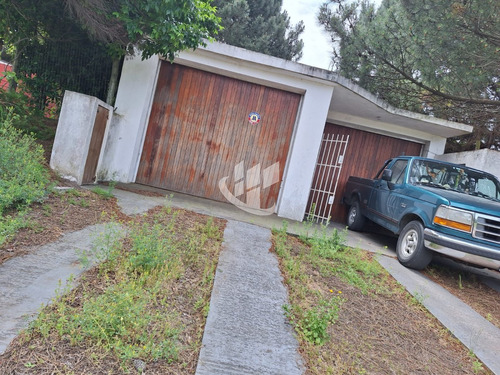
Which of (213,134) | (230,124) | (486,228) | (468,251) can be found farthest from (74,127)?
(486,228)

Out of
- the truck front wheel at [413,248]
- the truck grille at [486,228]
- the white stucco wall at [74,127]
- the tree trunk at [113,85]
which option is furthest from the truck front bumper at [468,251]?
the tree trunk at [113,85]

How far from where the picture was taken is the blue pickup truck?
502 centimetres

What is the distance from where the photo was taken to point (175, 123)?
8.29 m

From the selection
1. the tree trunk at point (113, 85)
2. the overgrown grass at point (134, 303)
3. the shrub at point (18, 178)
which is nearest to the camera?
the overgrown grass at point (134, 303)

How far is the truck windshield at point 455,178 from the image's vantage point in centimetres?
623

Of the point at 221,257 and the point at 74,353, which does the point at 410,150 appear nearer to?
the point at 221,257

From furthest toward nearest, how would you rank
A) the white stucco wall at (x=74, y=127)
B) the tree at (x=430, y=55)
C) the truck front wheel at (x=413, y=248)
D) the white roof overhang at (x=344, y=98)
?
the white roof overhang at (x=344, y=98) → the tree at (x=430, y=55) → the white stucco wall at (x=74, y=127) → the truck front wheel at (x=413, y=248)

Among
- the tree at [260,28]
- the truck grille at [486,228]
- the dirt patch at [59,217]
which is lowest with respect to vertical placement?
the dirt patch at [59,217]

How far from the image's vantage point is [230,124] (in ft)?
27.5

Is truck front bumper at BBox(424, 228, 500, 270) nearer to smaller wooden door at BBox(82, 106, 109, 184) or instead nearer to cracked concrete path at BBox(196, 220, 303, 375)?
cracked concrete path at BBox(196, 220, 303, 375)

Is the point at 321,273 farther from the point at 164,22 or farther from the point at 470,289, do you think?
the point at 164,22

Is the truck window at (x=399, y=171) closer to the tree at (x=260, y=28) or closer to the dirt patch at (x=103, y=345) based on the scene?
the dirt patch at (x=103, y=345)

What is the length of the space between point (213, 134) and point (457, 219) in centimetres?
542

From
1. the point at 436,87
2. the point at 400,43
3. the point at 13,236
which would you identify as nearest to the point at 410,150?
the point at 436,87
